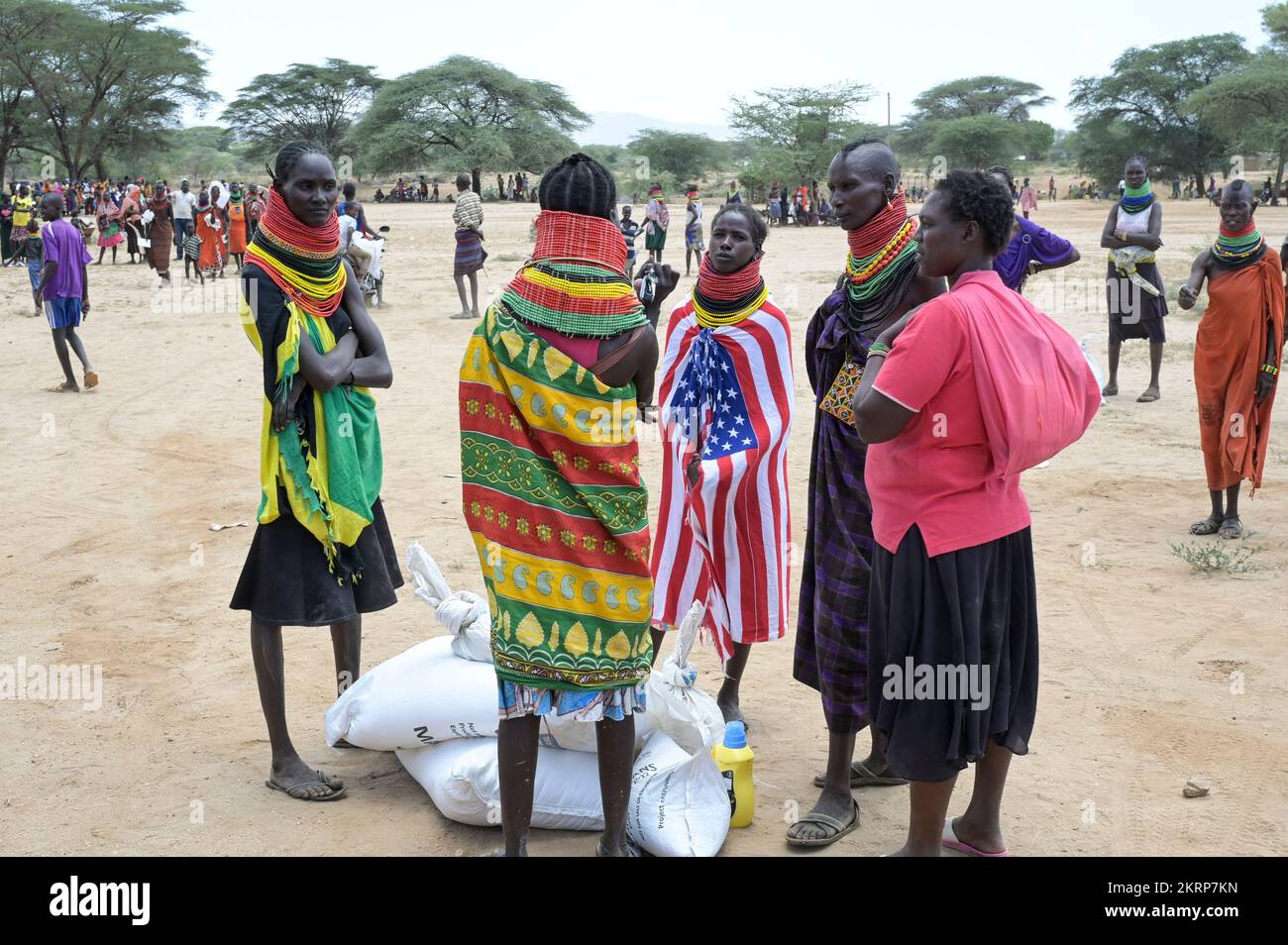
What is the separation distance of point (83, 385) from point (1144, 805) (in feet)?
33.5

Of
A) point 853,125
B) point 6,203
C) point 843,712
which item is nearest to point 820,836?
point 843,712

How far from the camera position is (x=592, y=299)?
9.80 ft

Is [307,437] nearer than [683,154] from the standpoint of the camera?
Yes

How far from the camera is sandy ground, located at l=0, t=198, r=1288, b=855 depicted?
11.9 feet

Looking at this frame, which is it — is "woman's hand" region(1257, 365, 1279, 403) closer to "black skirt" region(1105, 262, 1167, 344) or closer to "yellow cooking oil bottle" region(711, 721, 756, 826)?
"black skirt" region(1105, 262, 1167, 344)

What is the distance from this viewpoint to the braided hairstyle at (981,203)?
293 centimetres

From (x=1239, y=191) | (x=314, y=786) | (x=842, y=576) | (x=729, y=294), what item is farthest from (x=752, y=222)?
(x=1239, y=191)

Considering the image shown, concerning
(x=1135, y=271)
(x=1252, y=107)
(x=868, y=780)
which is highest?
(x=1252, y=107)

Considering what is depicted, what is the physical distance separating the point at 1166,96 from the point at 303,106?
→ 35.6m

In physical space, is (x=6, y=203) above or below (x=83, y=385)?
above

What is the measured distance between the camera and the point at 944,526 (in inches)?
116

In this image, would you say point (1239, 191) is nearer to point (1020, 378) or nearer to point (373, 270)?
point (1020, 378)

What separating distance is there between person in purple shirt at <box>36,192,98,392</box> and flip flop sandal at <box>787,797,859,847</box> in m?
9.27

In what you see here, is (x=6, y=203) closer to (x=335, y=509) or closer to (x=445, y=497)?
(x=445, y=497)
